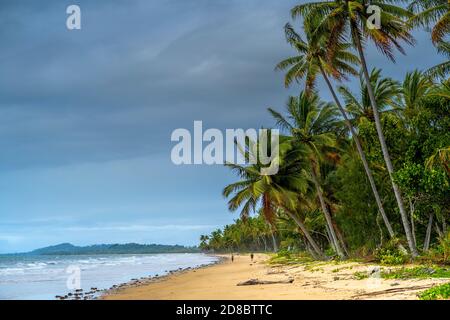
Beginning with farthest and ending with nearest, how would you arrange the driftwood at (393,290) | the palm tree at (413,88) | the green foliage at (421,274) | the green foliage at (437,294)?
the palm tree at (413,88)
the green foliage at (421,274)
the driftwood at (393,290)
the green foliage at (437,294)

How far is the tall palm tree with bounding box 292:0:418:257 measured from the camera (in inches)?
780

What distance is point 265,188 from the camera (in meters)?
27.3

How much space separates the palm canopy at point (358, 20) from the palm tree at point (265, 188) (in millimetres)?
8173

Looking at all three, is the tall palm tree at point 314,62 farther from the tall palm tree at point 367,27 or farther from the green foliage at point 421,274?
the green foliage at point 421,274

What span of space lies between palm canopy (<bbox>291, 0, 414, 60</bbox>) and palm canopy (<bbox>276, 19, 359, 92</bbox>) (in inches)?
89.5

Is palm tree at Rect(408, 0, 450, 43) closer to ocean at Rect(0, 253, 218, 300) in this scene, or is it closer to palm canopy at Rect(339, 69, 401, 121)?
palm canopy at Rect(339, 69, 401, 121)

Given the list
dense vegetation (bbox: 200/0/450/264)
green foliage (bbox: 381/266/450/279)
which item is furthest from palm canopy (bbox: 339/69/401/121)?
green foliage (bbox: 381/266/450/279)

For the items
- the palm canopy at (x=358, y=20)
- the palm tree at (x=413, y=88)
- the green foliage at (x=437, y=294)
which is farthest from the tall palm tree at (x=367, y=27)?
the green foliage at (x=437, y=294)

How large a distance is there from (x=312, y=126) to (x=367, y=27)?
33.3ft

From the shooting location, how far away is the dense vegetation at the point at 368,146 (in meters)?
19.4

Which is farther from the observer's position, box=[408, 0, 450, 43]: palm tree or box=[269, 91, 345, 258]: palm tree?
box=[269, 91, 345, 258]: palm tree

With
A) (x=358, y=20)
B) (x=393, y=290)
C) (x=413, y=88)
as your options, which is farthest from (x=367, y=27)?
(x=393, y=290)

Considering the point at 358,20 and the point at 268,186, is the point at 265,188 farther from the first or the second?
the point at 358,20
